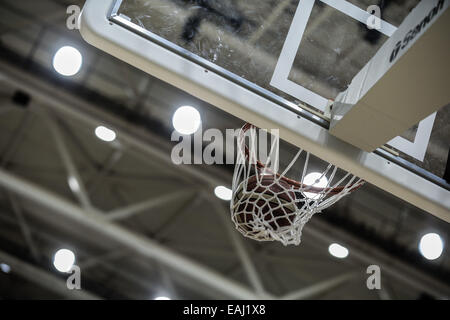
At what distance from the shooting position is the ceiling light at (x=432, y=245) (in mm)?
4582

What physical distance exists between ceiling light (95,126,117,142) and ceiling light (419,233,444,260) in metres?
2.80

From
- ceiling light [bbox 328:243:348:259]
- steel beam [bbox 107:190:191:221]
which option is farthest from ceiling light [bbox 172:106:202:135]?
ceiling light [bbox 328:243:348:259]

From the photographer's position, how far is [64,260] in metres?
6.75

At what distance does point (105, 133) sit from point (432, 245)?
2953mm

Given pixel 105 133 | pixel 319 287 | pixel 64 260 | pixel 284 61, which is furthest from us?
pixel 64 260

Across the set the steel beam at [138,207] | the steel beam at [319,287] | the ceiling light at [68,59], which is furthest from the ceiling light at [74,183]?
the steel beam at [319,287]

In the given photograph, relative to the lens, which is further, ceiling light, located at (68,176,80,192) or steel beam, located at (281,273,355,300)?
steel beam, located at (281,273,355,300)

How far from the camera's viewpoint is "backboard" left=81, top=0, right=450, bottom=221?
6.12ft

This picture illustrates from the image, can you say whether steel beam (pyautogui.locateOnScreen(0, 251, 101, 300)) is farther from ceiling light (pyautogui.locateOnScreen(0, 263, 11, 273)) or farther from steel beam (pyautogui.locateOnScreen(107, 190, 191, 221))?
steel beam (pyautogui.locateOnScreen(107, 190, 191, 221))

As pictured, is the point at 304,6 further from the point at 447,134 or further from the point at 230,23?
the point at 447,134

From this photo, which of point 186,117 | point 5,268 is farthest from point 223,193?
point 5,268

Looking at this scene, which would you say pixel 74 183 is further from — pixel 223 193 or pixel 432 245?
pixel 432 245

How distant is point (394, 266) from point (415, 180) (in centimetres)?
324

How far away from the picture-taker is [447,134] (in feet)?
6.78
